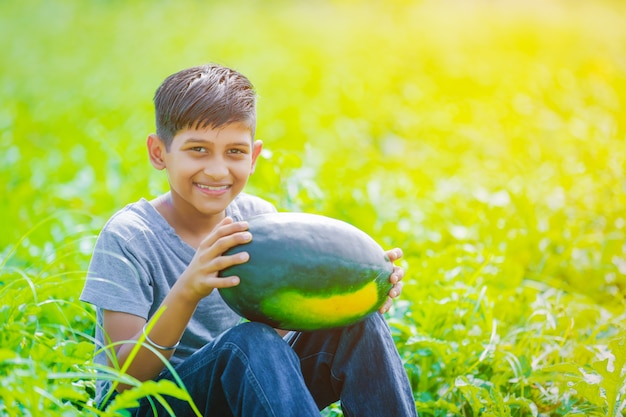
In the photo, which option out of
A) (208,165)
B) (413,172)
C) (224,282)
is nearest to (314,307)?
(224,282)

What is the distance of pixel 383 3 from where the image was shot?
14227 mm

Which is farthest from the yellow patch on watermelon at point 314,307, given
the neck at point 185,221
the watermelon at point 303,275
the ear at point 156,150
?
the ear at point 156,150

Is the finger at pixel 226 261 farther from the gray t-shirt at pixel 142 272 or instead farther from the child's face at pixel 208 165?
the child's face at pixel 208 165

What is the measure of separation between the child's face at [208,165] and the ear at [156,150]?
42 millimetres

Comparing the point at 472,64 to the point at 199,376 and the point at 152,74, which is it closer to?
the point at 152,74

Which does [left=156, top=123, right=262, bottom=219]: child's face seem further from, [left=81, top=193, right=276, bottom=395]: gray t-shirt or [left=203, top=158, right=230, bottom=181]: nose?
[left=81, top=193, right=276, bottom=395]: gray t-shirt

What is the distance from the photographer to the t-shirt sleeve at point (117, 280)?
7.81 feet

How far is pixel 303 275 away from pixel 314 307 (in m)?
0.10

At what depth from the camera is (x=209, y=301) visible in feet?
8.87

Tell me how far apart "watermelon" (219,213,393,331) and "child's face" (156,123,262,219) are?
1.12 feet

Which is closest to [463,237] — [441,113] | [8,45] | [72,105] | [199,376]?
[199,376]

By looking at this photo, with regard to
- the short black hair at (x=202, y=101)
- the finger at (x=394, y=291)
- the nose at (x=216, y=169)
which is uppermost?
the short black hair at (x=202, y=101)

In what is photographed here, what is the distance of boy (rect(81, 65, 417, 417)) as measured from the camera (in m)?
2.24

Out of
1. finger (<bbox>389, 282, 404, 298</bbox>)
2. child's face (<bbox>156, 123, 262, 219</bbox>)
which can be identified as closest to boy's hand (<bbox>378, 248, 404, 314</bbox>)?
finger (<bbox>389, 282, 404, 298</bbox>)
